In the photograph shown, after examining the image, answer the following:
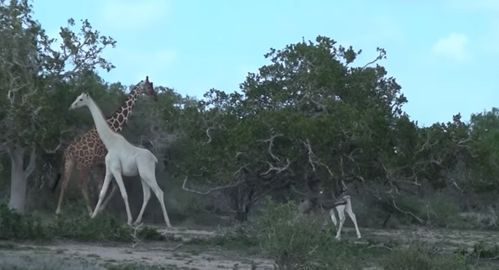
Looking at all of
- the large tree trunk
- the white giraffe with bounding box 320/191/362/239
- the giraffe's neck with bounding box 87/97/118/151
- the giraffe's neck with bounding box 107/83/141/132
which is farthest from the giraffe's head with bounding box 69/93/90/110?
the white giraffe with bounding box 320/191/362/239

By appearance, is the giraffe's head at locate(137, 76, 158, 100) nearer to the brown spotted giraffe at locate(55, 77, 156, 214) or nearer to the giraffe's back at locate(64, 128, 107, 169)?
the brown spotted giraffe at locate(55, 77, 156, 214)

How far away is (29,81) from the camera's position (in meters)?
31.4

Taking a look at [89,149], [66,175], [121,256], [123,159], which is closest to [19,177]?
[66,175]

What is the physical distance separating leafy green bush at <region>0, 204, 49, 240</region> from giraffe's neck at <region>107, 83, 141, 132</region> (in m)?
10.7

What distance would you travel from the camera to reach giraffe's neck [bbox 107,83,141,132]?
112ft

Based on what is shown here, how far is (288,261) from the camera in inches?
573

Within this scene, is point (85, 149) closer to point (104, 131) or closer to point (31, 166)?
point (31, 166)

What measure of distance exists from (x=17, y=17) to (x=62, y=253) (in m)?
14.2

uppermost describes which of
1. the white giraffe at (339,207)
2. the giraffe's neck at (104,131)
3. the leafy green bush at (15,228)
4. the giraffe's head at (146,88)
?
the giraffe's head at (146,88)

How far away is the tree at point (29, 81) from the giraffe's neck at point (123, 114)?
1579mm

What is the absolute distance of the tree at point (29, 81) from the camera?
3089cm

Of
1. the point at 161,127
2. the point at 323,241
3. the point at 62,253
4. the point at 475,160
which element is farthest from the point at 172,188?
the point at 323,241

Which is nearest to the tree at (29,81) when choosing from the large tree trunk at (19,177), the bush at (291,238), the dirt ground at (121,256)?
the large tree trunk at (19,177)

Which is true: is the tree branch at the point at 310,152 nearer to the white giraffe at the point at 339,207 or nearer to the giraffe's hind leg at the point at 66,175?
the white giraffe at the point at 339,207
